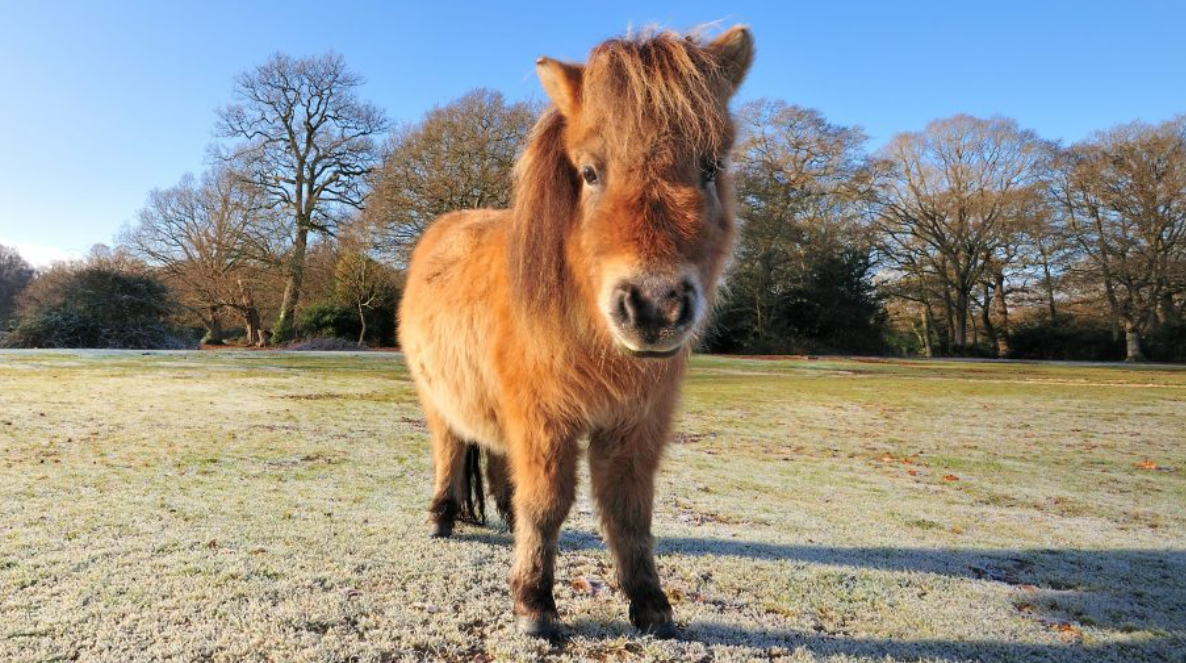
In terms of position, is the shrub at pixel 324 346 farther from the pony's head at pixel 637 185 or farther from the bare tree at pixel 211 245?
the pony's head at pixel 637 185

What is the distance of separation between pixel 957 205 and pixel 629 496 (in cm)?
4015

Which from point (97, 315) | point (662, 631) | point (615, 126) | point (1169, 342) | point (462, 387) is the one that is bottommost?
point (662, 631)

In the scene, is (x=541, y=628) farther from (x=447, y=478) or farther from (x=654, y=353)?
(x=447, y=478)

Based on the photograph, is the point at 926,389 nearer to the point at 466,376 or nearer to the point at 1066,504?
the point at 1066,504

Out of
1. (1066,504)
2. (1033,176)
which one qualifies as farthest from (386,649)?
(1033,176)

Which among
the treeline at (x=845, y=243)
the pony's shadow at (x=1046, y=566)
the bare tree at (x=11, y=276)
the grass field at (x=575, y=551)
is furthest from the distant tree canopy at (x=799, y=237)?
the bare tree at (x=11, y=276)

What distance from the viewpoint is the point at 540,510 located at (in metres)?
2.72

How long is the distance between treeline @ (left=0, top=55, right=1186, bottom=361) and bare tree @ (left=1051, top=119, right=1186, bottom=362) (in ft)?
0.32

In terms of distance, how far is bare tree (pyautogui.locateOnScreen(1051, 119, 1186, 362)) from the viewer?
33281 mm

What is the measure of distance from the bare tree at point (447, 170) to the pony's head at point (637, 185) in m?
23.0

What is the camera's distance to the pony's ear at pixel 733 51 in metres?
2.62

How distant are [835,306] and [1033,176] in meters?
13.6

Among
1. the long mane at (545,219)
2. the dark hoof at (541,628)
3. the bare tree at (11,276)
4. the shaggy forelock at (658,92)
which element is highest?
the bare tree at (11,276)

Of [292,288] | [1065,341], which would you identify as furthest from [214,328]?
[1065,341]
